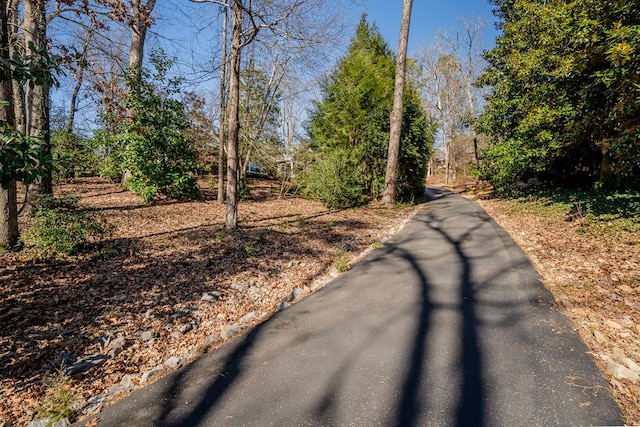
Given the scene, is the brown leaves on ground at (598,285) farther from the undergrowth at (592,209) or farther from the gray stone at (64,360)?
the gray stone at (64,360)

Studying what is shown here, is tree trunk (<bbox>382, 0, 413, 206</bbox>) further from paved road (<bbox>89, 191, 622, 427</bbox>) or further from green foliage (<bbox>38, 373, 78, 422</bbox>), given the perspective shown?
green foliage (<bbox>38, 373, 78, 422</bbox>)

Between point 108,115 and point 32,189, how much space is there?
306cm

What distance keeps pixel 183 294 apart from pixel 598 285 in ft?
19.3

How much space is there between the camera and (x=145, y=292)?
4102mm

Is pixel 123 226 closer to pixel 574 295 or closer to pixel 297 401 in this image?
pixel 297 401

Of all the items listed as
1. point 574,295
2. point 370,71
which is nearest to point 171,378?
point 574,295

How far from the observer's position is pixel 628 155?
5469 mm

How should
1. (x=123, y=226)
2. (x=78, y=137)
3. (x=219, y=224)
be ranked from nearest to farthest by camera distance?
(x=123, y=226)
(x=219, y=224)
(x=78, y=137)

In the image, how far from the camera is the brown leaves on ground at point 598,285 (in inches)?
101

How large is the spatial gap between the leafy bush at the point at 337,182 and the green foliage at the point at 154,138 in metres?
4.81

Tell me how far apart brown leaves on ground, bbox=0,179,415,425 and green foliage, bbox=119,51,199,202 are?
1.74 metres

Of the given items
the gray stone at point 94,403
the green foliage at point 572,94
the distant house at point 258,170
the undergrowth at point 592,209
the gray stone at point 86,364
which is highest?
the green foliage at point 572,94

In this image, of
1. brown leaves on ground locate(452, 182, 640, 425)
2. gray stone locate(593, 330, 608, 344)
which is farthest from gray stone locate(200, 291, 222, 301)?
gray stone locate(593, 330, 608, 344)

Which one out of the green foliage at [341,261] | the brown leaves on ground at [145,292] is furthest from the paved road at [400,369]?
the green foliage at [341,261]
